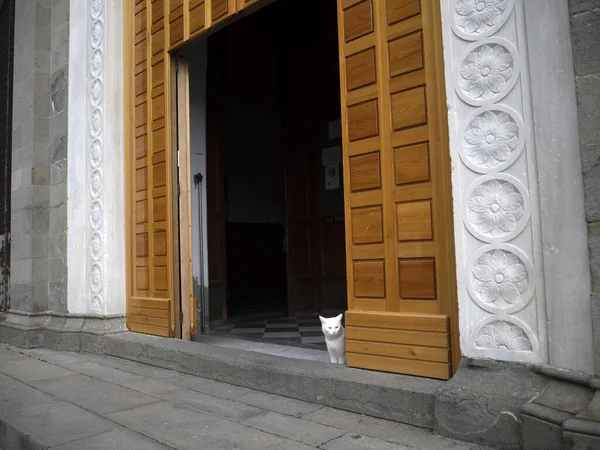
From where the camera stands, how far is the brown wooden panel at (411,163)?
285cm

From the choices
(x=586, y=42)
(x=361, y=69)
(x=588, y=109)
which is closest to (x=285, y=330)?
(x=361, y=69)

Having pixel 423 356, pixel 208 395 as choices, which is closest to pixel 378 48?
pixel 423 356

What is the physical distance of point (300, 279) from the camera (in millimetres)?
7281

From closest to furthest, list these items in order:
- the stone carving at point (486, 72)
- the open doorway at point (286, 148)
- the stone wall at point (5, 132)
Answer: the stone carving at point (486, 72) < the open doorway at point (286, 148) < the stone wall at point (5, 132)

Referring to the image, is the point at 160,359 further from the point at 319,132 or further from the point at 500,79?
the point at 319,132

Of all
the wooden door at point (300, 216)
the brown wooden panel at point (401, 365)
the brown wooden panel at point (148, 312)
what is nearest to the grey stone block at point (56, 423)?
the brown wooden panel at point (148, 312)

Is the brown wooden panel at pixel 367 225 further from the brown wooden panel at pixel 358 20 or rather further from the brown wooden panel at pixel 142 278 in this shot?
the brown wooden panel at pixel 142 278

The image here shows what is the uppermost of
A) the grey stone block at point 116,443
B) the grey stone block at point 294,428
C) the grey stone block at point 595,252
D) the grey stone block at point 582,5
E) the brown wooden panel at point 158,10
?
the brown wooden panel at point 158,10

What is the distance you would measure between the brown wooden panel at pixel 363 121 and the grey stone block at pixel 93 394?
2.33 m

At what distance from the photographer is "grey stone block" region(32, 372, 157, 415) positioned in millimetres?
3283

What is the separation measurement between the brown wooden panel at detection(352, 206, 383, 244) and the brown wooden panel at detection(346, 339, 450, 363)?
2.13ft

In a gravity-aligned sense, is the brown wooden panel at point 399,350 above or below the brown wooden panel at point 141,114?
below

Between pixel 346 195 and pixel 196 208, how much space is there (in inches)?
125

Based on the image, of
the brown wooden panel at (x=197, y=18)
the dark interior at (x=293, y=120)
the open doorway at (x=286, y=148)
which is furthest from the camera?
the dark interior at (x=293, y=120)
